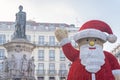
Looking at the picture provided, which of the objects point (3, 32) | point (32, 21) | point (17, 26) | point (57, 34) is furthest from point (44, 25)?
point (57, 34)

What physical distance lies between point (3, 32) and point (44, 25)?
22.9 ft

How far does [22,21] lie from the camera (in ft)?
69.8

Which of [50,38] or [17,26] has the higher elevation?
[50,38]

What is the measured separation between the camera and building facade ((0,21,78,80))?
51406 mm

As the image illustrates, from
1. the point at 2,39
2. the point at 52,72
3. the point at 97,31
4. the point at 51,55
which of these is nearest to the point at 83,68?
the point at 97,31

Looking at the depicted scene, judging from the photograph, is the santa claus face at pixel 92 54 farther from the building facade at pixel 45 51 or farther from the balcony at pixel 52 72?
the balcony at pixel 52 72

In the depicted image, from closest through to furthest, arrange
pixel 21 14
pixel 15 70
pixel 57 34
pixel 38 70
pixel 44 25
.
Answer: pixel 57 34 < pixel 15 70 < pixel 21 14 < pixel 38 70 < pixel 44 25

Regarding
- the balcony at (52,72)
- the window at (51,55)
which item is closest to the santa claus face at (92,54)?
the balcony at (52,72)

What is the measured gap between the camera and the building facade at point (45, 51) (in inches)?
2024

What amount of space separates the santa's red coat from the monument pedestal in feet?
30.2

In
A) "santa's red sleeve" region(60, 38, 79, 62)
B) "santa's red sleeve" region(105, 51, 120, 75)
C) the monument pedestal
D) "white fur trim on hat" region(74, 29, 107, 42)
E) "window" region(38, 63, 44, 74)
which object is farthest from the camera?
"window" region(38, 63, 44, 74)

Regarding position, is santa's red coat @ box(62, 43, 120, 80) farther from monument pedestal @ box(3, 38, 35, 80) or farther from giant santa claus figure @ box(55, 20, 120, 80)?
monument pedestal @ box(3, 38, 35, 80)

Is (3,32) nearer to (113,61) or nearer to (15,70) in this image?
(15,70)

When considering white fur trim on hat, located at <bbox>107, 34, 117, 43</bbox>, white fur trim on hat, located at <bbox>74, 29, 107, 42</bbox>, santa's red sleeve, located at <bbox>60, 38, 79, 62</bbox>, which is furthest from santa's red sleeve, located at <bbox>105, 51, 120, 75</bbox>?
santa's red sleeve, located at <bbox>60, 38, 79, 62</bbox>
